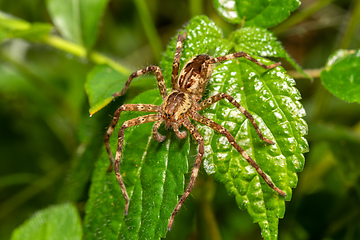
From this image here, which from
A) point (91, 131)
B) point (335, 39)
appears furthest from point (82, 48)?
point (335, 39)

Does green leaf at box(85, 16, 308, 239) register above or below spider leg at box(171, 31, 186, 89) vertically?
below

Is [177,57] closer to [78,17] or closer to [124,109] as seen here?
[124,109]

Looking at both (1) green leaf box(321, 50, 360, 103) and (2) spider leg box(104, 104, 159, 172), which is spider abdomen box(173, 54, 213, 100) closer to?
(2) spider leg box(104, 104, 159, 172)

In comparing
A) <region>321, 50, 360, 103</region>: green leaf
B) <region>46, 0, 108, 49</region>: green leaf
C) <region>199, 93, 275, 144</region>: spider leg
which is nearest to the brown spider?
<region>199, 93, 275, 144</region>: spider leg

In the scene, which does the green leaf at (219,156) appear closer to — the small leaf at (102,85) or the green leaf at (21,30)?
the small leaf at (102,85)

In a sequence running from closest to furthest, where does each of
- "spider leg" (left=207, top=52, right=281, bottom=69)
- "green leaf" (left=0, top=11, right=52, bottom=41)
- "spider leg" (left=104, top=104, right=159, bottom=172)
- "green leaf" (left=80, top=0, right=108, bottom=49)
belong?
"spider leg" (left=207, top=52, right=281, bottom=69)
"spider leg" (left=104, top=104, right=159, bottom=172)
"green leaf" (left=0, top=11, right=52, bottom=41)
"green leaf" (left=80, top=0, right=108, bottom=49)

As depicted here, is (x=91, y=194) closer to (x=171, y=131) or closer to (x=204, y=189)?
(x=171, y=131)

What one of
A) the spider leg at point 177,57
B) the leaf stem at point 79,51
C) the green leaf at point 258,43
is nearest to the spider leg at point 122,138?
the spider leg at point 177,57
